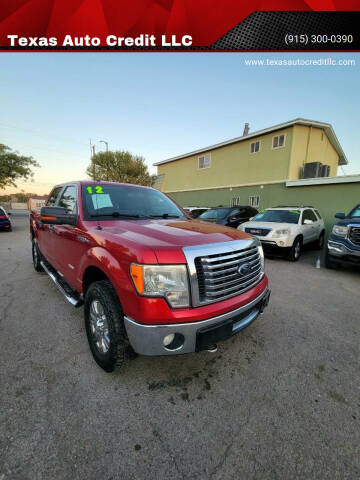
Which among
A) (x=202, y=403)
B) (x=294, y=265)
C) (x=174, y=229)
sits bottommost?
(x=294, y=265)

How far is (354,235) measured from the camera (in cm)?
492

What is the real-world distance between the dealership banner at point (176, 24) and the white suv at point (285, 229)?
14.0 feet

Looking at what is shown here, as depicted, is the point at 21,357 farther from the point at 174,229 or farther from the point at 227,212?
the point at 227,212

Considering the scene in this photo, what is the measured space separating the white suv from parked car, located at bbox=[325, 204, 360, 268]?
103cm

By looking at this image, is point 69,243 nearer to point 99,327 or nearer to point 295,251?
point 99,327

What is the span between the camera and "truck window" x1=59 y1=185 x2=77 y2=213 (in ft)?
8.84

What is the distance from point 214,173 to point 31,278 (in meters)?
16.3

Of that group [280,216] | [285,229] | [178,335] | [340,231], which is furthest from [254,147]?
[178,335]

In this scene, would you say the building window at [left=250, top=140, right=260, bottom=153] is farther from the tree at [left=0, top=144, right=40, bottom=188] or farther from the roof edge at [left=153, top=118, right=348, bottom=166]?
the tree at [left=0, top=144, right=40, bottom=188]

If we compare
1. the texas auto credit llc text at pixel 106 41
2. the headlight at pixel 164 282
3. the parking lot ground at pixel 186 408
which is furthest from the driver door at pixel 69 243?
the texas auto credit llc text at pixel 106 41

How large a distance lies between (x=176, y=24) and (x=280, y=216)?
19.4 feet

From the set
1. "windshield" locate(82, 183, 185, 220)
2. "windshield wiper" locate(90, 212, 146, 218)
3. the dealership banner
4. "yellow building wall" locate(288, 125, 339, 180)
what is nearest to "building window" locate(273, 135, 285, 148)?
"yellow building wall" locate(288, 125, 339, 180)

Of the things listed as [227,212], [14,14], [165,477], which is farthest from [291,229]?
[14,14]

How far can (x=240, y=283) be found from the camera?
1.97 metres
